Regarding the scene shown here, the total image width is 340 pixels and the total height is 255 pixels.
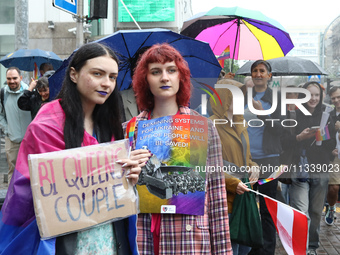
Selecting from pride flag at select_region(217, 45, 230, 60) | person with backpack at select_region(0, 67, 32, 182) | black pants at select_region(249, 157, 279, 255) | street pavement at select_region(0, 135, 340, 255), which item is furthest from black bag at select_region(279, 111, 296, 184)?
person with backpack at select_region(0, 67, 32, 182)

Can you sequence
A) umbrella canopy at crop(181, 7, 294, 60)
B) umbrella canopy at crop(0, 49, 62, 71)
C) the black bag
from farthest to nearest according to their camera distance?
umbrella canopy at crop(0, 49, 62, 71)
umbrella canopy at crop(181, 7, 294, 60)
the black bag

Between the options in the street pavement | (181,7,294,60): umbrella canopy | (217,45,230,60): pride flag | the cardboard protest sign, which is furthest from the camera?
(217,45,230,60): pride flag

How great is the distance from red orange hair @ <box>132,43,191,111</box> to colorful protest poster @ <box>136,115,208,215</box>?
0.16 meters

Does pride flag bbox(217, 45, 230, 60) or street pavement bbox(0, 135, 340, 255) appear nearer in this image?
street pavement bbox(0, 135, 340, 255)

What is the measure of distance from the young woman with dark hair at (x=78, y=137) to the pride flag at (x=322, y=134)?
2.29 meters

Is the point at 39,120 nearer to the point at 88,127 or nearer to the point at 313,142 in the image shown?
the point at 88,127

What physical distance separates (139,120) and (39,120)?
89 cm

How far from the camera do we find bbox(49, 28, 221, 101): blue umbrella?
411 centimetres

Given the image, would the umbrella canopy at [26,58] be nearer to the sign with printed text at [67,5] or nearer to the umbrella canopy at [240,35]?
the sign with printed text at [67,5]

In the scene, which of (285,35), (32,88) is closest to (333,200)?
(285,35)

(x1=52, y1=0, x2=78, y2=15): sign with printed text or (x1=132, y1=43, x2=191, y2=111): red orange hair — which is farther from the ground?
(x1=52, y1=0, x2=78, y2=15): sign with printed text

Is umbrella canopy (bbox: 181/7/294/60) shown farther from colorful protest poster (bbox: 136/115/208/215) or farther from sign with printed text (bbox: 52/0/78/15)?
colorful protest poster (bbox: 136/115/208/215)

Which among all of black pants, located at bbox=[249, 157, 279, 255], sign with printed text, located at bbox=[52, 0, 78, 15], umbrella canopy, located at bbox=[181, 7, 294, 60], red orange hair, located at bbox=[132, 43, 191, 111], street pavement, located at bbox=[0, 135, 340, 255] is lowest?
street pavement, located at bbox=[0, 135, 340, 255]

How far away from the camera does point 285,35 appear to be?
5879 mm
